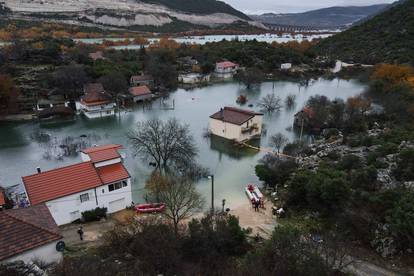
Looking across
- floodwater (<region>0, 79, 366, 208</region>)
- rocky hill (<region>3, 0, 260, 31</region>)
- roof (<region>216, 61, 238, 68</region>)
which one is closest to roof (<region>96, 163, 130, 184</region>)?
floodwater (<region>0, 79, 366, 208</region>)

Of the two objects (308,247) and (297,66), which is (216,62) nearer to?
(297,66)

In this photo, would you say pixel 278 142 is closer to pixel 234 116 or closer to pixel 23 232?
pixel 234 116

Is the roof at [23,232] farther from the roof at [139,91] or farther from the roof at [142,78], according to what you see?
the roof at [142,78]

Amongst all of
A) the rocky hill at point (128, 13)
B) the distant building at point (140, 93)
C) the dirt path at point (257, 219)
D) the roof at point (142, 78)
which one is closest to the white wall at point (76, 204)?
the dirt path at point (257, 219)

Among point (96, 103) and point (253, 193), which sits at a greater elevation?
point (96, 103)

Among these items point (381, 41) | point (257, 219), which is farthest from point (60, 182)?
point (381, 41)

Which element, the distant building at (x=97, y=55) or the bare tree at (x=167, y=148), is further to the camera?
the distant building at (x=97, y=55)
